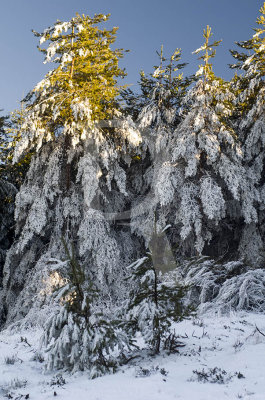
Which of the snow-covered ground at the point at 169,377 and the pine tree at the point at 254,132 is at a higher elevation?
the pine tree at the point at 254,132

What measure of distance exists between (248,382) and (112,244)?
23.3 ft

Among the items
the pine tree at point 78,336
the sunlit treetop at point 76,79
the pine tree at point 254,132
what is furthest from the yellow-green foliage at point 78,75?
the pine tree at point 78,336

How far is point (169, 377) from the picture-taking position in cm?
433

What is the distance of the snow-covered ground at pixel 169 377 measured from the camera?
3.90m

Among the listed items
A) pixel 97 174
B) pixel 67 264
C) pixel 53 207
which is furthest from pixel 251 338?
pixel 53 207

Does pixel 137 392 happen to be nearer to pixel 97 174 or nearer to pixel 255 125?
pixel 97 174

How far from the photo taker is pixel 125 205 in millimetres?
13445

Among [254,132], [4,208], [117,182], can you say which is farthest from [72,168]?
[254,132]

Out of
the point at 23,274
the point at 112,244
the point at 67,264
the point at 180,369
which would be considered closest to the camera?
the point at 180,369

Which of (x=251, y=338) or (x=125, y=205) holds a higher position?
(x=125, y=205)

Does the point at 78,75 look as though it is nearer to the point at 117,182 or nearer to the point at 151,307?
the point at 117,182

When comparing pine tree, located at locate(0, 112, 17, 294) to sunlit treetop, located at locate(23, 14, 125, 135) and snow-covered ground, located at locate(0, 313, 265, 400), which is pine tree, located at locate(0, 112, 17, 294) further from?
snow-covered ground, located at locate(0, 313, 265, 400)

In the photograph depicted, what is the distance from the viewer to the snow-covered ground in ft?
12.8

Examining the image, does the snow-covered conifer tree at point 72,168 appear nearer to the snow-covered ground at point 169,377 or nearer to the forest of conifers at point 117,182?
the forest of conifers at point 117,182
